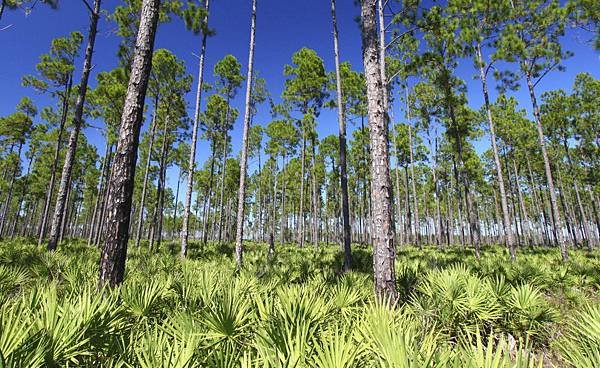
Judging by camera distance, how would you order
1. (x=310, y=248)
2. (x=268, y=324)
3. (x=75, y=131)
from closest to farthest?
1. (x=268, y=324)
2. (x=75, y=131)
3. (x=310, y=248)

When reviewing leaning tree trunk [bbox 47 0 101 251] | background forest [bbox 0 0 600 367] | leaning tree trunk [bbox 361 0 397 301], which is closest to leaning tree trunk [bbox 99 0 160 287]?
background forest [bbox 0 0 600 367]

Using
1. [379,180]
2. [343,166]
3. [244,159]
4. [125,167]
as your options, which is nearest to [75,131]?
[244,159]

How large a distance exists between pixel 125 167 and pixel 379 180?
4.99 meters

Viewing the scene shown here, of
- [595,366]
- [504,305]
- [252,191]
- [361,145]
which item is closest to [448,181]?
[361,145]

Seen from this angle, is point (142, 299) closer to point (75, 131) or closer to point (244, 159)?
point (244, 159)

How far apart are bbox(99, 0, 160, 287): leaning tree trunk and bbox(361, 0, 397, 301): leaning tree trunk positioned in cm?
469

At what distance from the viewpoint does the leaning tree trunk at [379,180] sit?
5547mm

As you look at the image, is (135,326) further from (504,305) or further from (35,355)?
(504,305)

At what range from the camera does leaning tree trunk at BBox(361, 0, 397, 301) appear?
555 centimetres

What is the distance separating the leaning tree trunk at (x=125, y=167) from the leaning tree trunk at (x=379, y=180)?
15.4 ft

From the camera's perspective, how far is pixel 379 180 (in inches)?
234

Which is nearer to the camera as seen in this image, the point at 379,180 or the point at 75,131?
the point at 379,180

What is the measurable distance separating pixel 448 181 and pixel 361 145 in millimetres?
17503

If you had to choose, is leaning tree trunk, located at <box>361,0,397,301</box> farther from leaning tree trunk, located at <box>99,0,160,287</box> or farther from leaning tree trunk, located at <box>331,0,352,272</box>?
leaning tree trunk, located at <box>331,0,352,272</box>
